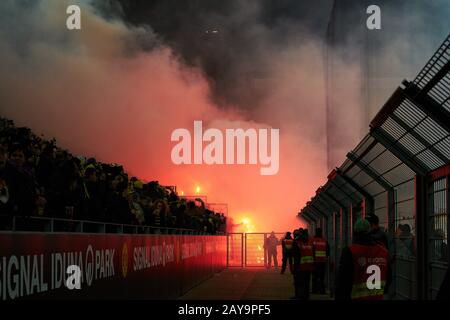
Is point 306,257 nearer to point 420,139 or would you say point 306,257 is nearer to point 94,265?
point 94,265

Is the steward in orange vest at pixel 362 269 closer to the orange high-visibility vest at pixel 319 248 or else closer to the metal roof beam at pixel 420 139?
the metal roof beam at pixel 420 139

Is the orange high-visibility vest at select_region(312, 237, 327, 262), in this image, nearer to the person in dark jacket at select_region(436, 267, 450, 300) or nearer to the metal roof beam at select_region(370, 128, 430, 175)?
the metal roof beam at select_region(370, 128, 430, 175)

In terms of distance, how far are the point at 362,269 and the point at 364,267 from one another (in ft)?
0.08

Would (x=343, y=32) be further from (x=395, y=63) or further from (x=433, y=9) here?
(x=433, y=9)

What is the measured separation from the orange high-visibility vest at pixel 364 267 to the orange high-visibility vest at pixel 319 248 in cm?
1138

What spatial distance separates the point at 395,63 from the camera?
50.4 metres

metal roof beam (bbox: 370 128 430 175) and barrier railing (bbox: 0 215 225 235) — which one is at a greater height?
metal roof beam (bbox: 370 128 430 175)

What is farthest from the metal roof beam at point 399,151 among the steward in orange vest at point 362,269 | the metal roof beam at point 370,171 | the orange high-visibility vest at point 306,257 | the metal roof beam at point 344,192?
the orange high-visibility vest at point 306,257

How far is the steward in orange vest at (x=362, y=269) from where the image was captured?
717 cm

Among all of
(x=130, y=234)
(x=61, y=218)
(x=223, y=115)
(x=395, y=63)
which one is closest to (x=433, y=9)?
(x=395, y=63)

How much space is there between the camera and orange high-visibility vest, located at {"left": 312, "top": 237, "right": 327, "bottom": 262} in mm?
18906

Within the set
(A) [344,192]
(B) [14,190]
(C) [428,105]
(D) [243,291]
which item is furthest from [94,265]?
(D) [243,291]

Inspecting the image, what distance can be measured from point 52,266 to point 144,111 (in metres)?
34.4

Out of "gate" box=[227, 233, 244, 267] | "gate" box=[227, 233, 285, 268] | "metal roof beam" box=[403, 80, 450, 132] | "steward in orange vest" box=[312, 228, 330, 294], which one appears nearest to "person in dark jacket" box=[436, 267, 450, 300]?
"metal roof beam" box=[403, 80, 450, 132]
